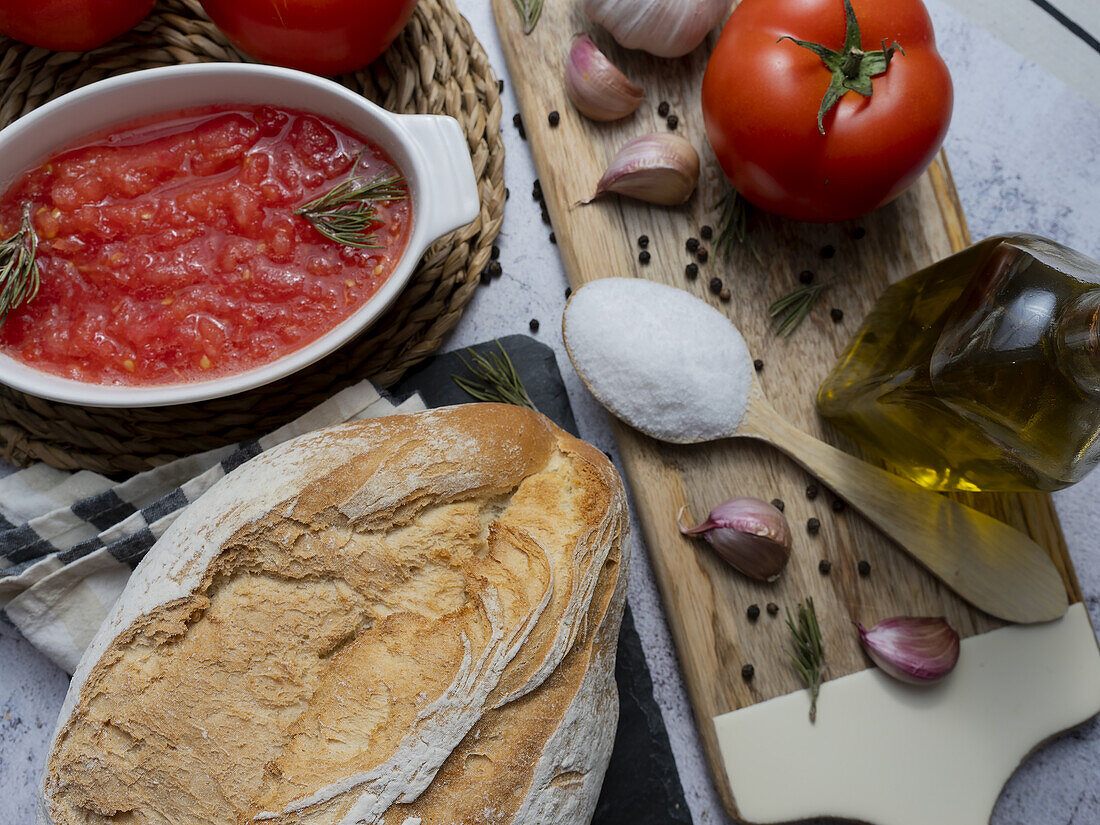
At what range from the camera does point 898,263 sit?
5.70 ft

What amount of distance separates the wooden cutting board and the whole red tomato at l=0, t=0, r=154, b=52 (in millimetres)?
713

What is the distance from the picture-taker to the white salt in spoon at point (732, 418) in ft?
5.29

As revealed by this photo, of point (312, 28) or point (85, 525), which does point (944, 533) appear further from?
point (85, 525)

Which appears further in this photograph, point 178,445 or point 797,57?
point 178,445

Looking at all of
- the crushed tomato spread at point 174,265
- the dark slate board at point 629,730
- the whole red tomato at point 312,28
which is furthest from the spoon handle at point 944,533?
the whole red tomato at point 312,28

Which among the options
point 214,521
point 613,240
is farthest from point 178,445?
point 613,240

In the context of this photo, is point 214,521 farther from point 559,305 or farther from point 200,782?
point 559,305

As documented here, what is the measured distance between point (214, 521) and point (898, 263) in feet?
4.72

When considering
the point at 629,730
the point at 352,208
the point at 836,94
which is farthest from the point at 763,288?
the point at 629,730

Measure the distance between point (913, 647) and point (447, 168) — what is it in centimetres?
130

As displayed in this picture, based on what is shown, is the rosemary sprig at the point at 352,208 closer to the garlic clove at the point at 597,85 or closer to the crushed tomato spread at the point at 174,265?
the crushed tomato spread at the point at 174,265

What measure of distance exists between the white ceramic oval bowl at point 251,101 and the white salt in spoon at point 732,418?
0.36 metres

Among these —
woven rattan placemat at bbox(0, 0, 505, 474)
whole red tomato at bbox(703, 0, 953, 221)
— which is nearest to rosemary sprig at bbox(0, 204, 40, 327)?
woven rattan placemat at bbox(0, 0, 505, 474)

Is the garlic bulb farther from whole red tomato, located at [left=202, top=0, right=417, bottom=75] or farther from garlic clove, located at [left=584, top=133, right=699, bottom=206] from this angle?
whole red tomato, located at [left=202, top=0, right=417, bottom=75]
